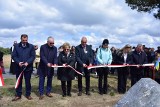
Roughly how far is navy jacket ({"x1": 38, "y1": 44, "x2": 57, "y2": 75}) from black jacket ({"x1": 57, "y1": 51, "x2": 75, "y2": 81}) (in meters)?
0.36

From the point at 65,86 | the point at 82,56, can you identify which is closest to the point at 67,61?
the point at 82,56

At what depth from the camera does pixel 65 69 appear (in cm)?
1234

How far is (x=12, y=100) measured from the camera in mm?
Answer: 11469

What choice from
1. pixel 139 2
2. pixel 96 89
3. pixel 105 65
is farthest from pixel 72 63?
pixel 139 2

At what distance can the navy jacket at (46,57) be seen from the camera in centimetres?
1188

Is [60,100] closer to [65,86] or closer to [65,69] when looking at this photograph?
[65,86]

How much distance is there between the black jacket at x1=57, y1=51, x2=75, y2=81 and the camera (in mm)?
12259

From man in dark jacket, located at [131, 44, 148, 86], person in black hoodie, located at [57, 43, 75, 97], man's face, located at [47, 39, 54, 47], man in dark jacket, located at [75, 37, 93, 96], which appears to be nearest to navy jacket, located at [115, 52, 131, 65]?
man in dark jacket, located at [131, 44, 148, 86]

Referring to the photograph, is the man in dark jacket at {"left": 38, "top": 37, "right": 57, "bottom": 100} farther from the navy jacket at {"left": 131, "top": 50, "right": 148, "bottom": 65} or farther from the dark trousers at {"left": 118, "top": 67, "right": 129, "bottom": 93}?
the navy jacket at {"left": 131, "top": 50, "right": 148, "bottom": 65}

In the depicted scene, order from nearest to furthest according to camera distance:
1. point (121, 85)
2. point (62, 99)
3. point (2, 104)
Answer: point (2, 104) < point (62, 99) < point (121, 85)

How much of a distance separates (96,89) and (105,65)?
159 cm

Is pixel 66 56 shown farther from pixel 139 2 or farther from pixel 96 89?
pixel 139 2

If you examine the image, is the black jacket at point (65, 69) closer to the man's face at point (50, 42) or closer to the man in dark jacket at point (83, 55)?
the man in dark jacket at point (83, 55)

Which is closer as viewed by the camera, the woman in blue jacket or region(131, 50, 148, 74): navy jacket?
the woman in blue jacket
